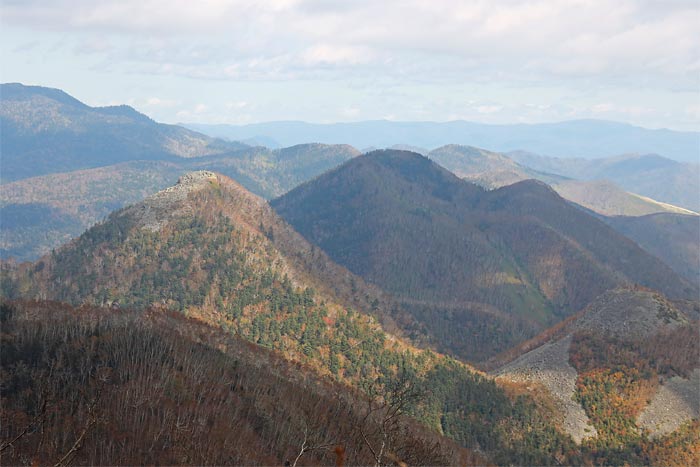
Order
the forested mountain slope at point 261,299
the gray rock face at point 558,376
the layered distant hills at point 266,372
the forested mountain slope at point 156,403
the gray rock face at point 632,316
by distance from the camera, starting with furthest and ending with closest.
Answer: the gray rock face at point 632,316
the forested mountain slope at point 261,299
the gray rock face at point 558,376
the layered distant hills at point 266,372
the forested mountain slope at point 156,403

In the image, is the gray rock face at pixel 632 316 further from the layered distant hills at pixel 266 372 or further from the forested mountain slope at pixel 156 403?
the forested mountain slope at pixel 156 403

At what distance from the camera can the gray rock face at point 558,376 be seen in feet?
396

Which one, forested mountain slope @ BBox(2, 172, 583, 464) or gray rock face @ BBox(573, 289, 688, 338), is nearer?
forested mountain slope @ BBox(2, 172, 583, 464)

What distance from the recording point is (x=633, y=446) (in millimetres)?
113562

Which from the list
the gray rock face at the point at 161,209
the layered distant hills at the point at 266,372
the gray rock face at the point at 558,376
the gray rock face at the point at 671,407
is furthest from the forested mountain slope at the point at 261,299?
the gray rock face at the point at 671,407

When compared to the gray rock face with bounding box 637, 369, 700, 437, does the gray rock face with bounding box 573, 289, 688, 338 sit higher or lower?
higher

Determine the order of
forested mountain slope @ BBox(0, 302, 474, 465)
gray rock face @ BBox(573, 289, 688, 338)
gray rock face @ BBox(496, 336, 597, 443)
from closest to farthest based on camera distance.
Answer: forested mountain slope @ BBox(0, 302, 474, 465), gray rock face @ BBox(496, 336, 597, 443), gray rock face @ BBox(573, 289, 688, 338)

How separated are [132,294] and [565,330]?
5174 inches

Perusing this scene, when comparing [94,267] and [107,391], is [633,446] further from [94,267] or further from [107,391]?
[94,267]

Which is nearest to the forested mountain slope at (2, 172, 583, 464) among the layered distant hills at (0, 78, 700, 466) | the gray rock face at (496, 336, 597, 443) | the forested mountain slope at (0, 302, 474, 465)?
the layered distant hills at (0, 78, 700, 466)

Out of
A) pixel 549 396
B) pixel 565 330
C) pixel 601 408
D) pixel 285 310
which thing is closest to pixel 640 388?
pixel 601 408

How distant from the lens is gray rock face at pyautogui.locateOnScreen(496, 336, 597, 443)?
396 feet

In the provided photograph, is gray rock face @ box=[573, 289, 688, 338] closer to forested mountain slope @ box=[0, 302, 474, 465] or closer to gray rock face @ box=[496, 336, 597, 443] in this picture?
gray rock face @ box=[496, 336, 597, 443]

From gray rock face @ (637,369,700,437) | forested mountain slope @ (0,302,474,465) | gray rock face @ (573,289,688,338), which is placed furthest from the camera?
gray rock face @ (573,289,688,338)
